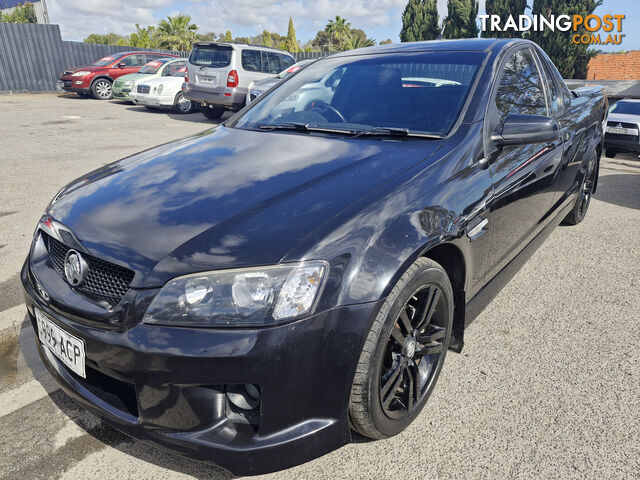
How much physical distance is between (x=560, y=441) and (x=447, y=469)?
0.51 meters

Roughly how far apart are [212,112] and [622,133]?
9.47m

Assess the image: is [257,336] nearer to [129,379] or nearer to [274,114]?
[129,379]

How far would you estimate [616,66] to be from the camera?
28.7m

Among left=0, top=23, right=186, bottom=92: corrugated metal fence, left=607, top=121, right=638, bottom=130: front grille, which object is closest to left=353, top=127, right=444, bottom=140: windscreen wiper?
left=607, top=121, right=638, bottom=130: front grille

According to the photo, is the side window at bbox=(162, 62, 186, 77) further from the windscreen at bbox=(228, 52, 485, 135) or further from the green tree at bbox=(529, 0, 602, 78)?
the green tree at bbox=(529, 0, 602, 78)

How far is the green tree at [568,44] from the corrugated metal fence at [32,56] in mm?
21737

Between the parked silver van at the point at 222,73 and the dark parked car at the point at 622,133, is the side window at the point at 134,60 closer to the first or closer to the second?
the parked silver van at the point at 222,73

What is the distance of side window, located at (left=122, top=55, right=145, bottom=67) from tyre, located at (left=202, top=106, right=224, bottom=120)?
619 cm

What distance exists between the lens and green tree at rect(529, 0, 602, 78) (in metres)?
23.4

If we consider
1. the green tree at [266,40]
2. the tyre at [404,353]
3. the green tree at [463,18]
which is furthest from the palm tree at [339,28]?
the tyre at [404,353]

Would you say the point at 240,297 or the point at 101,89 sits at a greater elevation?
the point at 101,89

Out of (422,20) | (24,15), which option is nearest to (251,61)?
(422,20)

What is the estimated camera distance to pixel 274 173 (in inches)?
80.9

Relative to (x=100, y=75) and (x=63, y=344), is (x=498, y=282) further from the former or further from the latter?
(x=100, y=75)
